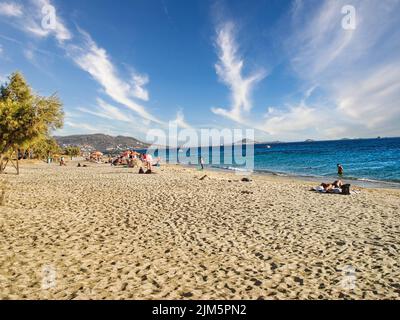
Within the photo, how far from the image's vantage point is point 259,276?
5562mm

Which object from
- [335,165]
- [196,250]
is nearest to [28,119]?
[196,250]

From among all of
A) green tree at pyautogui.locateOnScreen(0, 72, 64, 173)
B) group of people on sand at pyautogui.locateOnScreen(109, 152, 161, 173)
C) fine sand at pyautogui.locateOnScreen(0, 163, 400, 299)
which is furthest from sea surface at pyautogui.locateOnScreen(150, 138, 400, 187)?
green tree at pyautogui.locateOnScreen(0, 72, 64, 173)

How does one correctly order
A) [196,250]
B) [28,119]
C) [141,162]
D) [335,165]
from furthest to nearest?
1. [141,162]
2. [335,165]
3. [28,119]
4. [196,250]

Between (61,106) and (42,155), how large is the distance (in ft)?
165

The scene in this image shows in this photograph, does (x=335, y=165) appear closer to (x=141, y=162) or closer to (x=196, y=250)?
(x=141, y=162)

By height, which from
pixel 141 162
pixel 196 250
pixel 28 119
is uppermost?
pixel 28 119

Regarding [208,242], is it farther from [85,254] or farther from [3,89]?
[3,89]

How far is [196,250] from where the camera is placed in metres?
7.05

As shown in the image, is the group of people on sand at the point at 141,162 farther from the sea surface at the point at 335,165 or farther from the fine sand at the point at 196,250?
the fine sand at the point at 196,250

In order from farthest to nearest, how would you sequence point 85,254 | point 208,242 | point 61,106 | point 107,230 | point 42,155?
point 42,155 < point 61,106 < point 107,230 < point 208,242 < point 85,254

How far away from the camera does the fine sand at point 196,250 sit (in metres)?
5.02

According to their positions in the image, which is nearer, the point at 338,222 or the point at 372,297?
the point at 372,297

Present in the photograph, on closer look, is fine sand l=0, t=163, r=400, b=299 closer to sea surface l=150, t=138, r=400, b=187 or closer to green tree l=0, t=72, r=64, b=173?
green tree l=0, t=72, r=64, b=173
